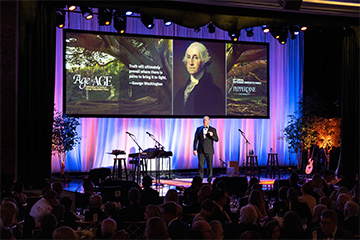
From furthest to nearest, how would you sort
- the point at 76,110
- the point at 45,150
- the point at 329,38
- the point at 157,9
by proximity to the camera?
the point at 329,38, the point at 76,110, the point at 157,9, the point at 45,150

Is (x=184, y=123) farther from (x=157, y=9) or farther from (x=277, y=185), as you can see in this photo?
(x=277, y=185)

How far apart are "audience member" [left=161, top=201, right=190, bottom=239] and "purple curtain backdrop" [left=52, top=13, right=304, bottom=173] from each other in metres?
7.88

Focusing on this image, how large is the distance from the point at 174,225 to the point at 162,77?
888 centimetres

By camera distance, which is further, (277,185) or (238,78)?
(238,78)

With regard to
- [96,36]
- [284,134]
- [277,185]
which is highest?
[96,36]

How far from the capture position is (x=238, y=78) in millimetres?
13656

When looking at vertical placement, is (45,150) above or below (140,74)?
below

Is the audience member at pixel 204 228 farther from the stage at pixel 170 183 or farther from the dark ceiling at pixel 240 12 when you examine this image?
the dark ceiling at pixel 240 12

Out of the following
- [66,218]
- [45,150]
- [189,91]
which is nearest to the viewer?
[66,218]

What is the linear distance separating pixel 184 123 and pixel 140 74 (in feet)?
8.04

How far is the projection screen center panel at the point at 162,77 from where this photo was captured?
12148 millimetres

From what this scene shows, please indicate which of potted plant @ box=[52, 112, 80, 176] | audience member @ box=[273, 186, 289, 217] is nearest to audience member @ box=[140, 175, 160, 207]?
audience member @ box=[273, 186, 289, 217]

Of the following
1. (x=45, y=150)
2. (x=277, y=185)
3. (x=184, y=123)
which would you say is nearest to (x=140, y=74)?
(x=184, y=123)

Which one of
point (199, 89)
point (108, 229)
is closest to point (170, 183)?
point (199, 89)
